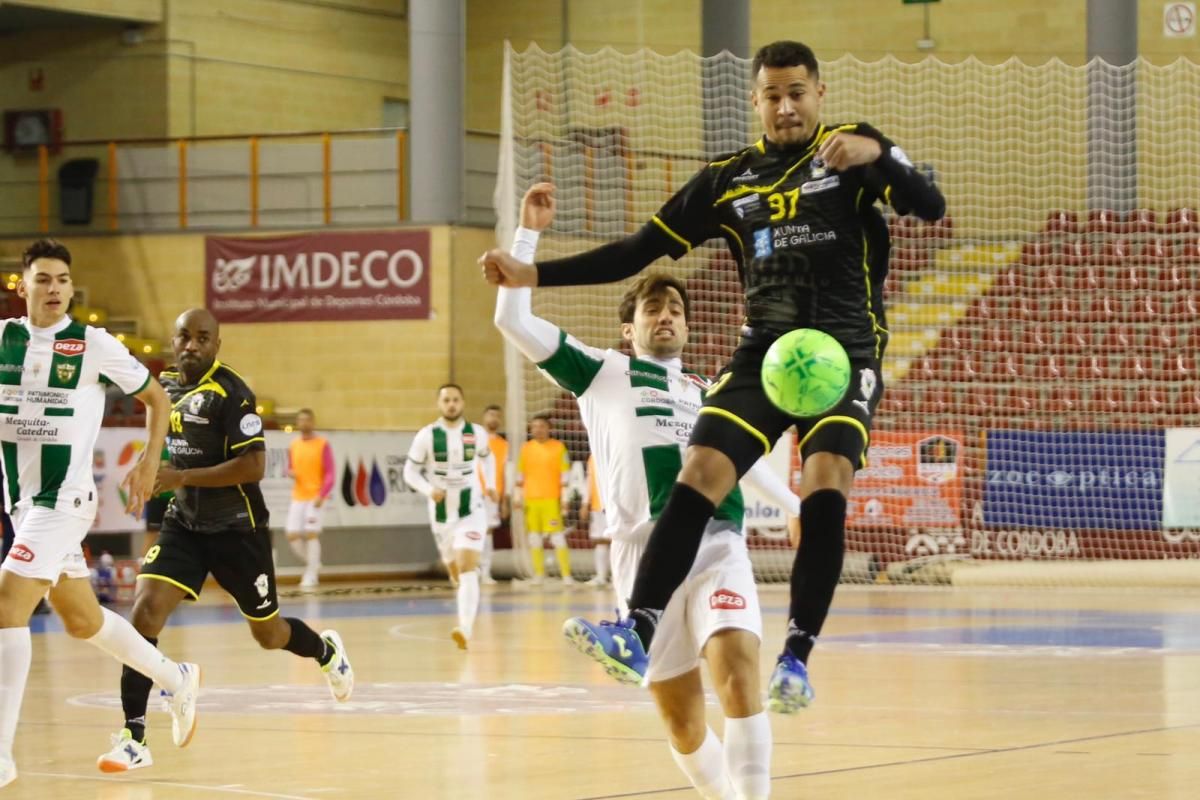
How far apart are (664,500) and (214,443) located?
3581 mm

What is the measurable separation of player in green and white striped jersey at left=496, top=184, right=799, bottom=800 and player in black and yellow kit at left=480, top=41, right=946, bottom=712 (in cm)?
41

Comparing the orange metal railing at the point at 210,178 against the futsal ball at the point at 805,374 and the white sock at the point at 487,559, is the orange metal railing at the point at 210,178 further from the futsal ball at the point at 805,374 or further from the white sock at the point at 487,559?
the futsal ball at the point at 805,374

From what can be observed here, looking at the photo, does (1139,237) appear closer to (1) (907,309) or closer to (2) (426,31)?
(1) (907,309)

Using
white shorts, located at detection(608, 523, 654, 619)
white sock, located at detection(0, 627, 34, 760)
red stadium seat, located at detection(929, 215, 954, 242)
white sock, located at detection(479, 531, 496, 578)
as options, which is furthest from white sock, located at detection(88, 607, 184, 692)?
red stadium seat, located at detection(929, 215, 954, 242)

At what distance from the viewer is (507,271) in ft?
20.6

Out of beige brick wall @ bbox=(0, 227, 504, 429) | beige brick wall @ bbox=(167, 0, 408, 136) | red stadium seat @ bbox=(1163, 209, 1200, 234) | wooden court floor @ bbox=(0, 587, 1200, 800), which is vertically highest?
beige brick wall @ bbox=(167, 0, 408, 136)

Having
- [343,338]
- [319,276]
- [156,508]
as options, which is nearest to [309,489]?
[343,338]

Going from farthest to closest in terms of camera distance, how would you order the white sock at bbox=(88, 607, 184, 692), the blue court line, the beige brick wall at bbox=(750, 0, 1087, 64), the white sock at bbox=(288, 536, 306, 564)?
1. the beige brick wall at bbox=(750, 0, 1087, 64)
2. the white sock at bbox=(288, 536, 306, 564)
3. the blue court line
4. the white sock at bbox=(88, 607, 184, 692)

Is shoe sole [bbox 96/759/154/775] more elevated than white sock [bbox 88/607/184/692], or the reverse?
white sock [bbox 88/607/184/692]

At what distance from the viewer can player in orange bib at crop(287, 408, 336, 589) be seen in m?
23.6

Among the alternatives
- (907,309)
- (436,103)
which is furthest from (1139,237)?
(436,103)

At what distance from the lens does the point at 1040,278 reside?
2581cm

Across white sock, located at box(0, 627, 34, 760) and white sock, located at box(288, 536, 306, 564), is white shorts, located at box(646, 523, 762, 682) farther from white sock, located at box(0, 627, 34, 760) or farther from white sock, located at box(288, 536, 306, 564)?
white sock, located at box(288, 536, 306, 564)

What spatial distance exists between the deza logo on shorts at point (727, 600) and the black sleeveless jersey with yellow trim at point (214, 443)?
3.78 metres
